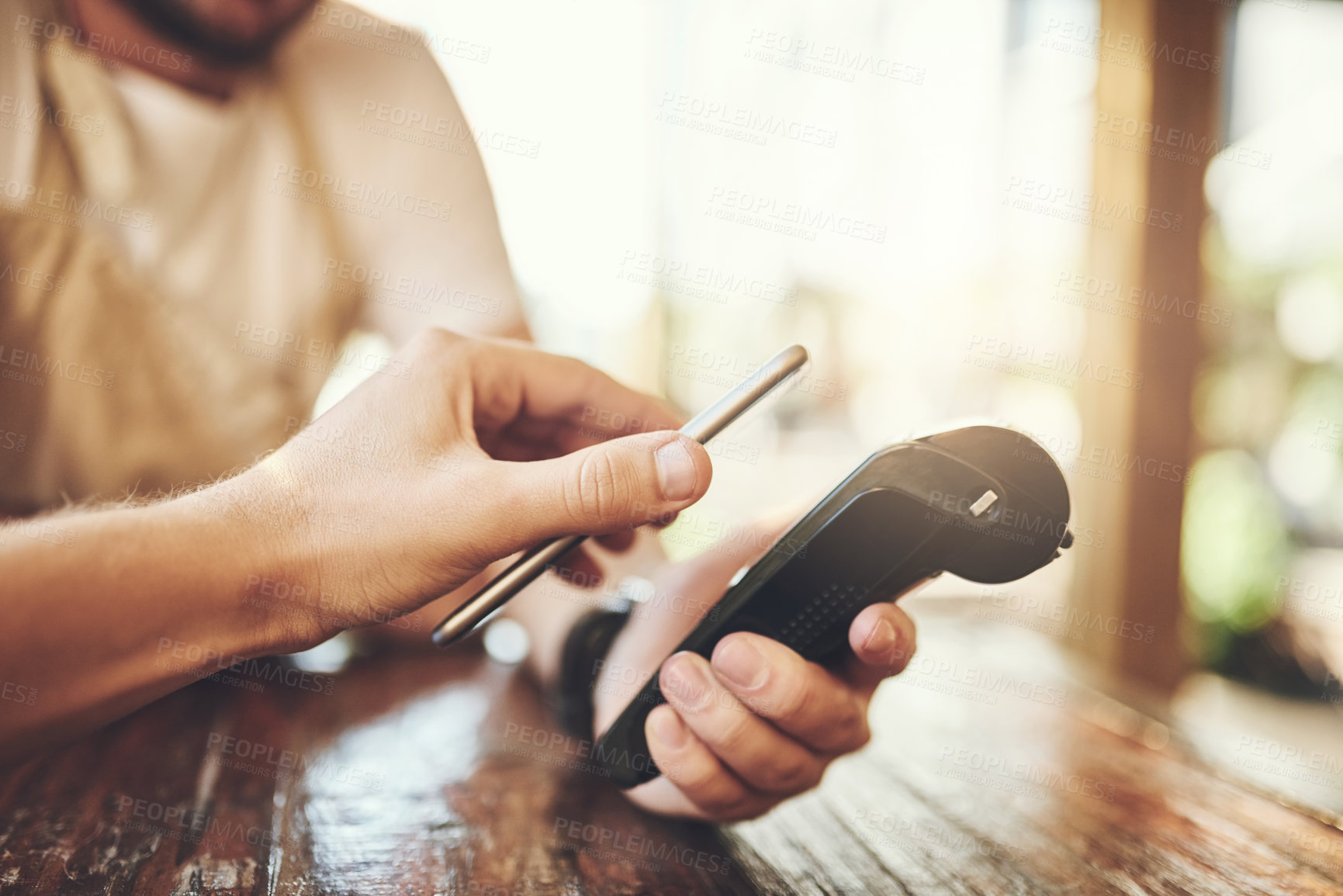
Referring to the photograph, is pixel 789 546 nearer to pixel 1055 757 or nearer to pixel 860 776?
pixel 860 776

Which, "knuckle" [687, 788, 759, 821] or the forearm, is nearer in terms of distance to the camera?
the forearm

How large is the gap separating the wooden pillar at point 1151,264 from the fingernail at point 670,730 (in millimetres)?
1165

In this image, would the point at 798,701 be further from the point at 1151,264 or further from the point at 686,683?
the point at 1151,264

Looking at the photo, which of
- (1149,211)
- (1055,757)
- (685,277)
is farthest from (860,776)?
(685,277)

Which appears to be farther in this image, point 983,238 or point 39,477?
point 983,238

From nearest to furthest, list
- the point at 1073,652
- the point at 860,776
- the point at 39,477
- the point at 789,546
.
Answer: the point at 789,546, the point at 860,776, the point at 39,477, the point at 1073,652

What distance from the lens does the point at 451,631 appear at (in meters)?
0.44

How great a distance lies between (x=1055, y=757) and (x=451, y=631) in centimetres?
53

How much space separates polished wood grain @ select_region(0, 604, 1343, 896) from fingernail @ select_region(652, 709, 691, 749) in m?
0.06

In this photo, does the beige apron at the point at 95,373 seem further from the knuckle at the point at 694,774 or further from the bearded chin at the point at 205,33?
the knuckle at the point at 694,774

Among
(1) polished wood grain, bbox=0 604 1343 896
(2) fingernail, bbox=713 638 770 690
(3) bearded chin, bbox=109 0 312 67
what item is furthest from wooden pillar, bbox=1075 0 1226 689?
(3) bearded chin, bbox=109 0 312 67

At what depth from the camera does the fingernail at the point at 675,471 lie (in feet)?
1.37

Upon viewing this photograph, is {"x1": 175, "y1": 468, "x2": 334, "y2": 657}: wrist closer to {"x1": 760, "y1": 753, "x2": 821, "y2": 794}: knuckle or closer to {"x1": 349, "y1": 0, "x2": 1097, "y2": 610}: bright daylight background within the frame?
{"x1": 760, "y1": 753, "x2": 821, "y2": 794}: knuckle

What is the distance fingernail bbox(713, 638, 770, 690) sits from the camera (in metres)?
0.45
